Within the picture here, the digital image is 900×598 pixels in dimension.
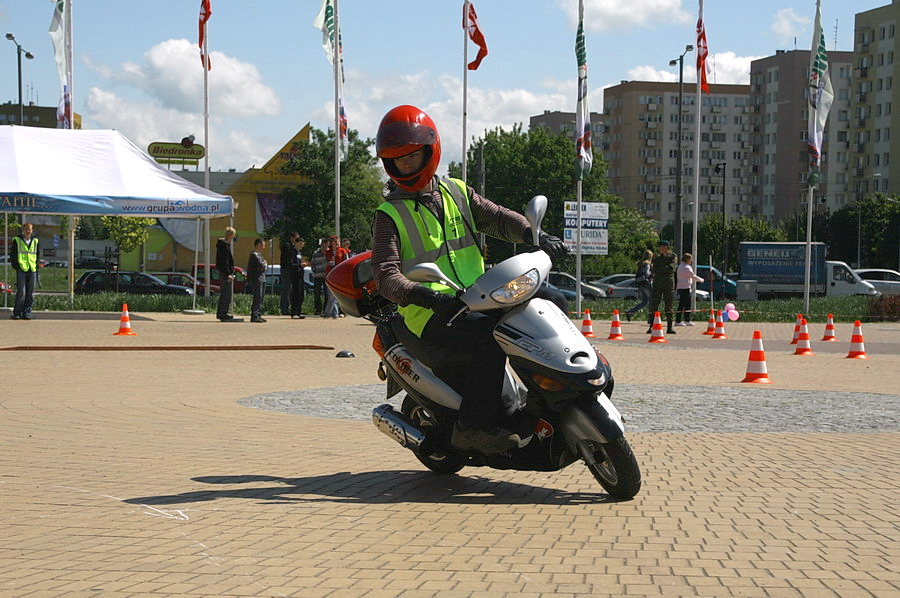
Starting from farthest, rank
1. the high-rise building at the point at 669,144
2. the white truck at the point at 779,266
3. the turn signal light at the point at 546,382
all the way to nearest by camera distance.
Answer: the high-rise building at the point at 669,144 < the white truck at the point at 779,266 < the turn signal light at the point at 546,382

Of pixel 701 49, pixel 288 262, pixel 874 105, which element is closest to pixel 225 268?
pixel 288 262

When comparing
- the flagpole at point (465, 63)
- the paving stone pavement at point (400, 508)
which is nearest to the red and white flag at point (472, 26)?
the flagpole at point (465, 63)

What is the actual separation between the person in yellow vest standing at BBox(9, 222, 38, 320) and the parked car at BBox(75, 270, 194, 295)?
11180 millimetres

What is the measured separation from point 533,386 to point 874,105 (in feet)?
401

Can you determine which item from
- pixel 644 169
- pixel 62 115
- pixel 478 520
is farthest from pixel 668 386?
pixel 644 169

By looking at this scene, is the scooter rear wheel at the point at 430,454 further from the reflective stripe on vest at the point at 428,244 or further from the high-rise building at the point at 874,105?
the high-rise building at the point at 874,105

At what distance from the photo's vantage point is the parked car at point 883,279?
160 ft

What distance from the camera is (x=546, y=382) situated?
17.5 feet

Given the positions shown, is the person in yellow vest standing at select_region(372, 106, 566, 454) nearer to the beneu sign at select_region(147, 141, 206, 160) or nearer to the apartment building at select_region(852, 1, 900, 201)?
the beneu sign at select_region(147, 141, 206, 160)

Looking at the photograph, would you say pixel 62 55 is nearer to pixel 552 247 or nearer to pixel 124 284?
pixel 124 284

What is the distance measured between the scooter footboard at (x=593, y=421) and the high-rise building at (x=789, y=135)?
123874 millimetres

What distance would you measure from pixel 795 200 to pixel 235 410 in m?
129

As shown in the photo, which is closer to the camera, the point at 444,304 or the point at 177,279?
the point at 444,304

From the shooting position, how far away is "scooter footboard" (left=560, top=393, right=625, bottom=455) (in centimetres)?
529
